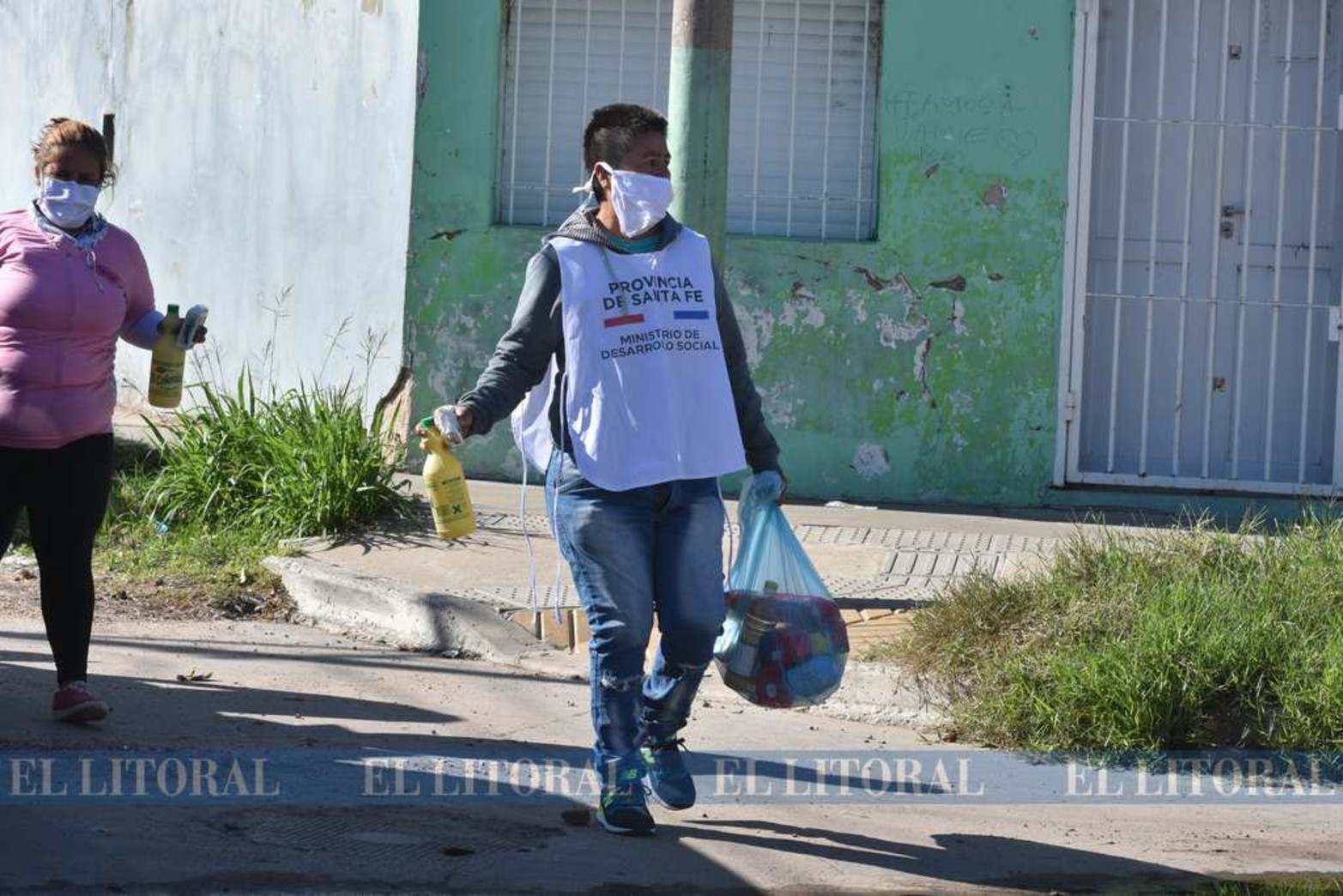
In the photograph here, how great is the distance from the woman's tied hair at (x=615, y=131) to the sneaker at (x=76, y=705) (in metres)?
2.14

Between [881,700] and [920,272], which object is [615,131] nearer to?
[881,700]

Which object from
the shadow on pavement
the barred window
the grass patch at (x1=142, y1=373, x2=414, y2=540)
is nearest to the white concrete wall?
the barred window

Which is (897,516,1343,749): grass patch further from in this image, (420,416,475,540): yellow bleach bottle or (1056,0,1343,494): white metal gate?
(1056,0,1343,494): white metal gate

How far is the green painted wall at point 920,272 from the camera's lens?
32.2 feet

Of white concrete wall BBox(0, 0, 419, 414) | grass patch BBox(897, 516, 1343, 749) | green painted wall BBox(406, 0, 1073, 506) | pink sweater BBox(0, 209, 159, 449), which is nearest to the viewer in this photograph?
pink sweater BBox(0, 209, 159, 449)

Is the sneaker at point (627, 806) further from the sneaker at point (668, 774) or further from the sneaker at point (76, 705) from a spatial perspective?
the sneaker at point (76, 705)

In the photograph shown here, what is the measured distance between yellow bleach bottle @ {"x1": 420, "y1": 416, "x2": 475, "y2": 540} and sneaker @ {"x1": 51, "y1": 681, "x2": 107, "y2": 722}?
1.37 m

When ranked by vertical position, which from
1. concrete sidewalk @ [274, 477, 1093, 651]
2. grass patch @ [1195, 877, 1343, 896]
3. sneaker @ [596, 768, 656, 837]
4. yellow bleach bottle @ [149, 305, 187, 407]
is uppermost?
yellow bleach bottle @ [149, 305, 187, 407]

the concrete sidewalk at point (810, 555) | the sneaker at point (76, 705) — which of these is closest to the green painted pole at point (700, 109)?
the concrete sidewalk at point (810, 555)

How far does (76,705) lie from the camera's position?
563cm

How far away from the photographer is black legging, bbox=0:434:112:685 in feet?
18.1

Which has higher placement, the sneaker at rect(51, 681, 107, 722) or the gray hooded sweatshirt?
the gray hooded sweatshirt

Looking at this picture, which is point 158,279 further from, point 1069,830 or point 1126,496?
point 1069,830
